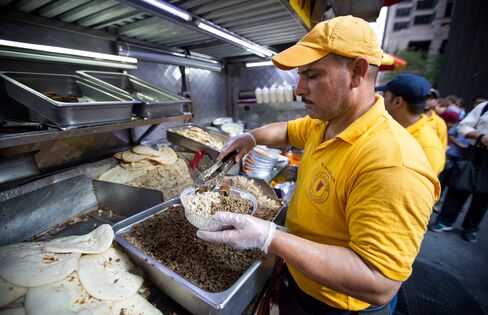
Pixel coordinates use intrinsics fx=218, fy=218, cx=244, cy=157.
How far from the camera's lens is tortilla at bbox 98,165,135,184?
223 centimetres

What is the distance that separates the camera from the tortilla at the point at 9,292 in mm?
1000

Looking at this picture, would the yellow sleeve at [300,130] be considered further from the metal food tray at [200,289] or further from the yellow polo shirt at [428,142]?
the yellow polo shirt at [428,142]

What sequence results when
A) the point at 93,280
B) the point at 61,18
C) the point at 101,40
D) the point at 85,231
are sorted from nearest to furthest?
the point at 93,280, the point at 85,231, the point at 61,18, the point at 101,40

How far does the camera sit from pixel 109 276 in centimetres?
124

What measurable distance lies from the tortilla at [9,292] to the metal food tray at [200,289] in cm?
45

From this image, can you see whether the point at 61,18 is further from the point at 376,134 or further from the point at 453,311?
the point at 453,311

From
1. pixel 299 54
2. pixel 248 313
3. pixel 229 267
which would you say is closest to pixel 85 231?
pixel 229 267

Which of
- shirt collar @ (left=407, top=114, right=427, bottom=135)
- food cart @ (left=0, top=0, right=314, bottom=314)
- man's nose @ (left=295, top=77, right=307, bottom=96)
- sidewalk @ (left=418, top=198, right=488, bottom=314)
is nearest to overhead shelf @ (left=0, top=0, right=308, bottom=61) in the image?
food cart @ (left=0, top=0, right=314, bottom=314)

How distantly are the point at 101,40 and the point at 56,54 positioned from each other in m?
0.63

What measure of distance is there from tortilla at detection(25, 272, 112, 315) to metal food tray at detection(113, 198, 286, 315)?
252 millimetres

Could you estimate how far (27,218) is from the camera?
5.65ft

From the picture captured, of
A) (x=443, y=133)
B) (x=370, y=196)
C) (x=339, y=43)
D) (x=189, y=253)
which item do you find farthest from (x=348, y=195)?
(x=443, y=133)

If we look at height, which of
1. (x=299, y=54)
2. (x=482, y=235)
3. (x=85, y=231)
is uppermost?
(x=299, y=54)

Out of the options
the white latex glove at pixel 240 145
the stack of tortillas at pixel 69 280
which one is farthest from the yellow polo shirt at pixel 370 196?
the stack of tortillas at pixel 69 280
